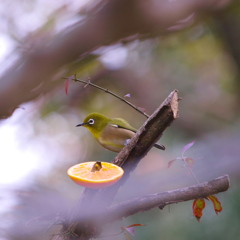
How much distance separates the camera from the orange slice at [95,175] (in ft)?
1.45

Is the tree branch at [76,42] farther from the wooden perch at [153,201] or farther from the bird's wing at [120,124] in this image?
the bird's wing at [120,124]

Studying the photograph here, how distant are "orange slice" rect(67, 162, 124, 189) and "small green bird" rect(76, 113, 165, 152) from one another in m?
0.23

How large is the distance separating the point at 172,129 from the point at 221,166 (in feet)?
2.45

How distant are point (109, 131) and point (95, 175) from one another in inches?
11.9

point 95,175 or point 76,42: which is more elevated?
point 76,42

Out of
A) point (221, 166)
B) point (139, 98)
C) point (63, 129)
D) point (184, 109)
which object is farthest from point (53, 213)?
point (184, 109)

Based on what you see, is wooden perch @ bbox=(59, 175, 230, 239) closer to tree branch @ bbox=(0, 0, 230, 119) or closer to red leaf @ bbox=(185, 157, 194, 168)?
red leaf @ bbox=(185, 157, 194, 168)

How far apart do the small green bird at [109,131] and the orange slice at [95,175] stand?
225 mm

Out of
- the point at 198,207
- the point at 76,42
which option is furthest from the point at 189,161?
the point at 76,42

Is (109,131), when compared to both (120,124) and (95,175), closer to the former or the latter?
(120,124)

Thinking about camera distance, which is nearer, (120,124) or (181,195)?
(181,195)

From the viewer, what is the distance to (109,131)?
0.76 meters

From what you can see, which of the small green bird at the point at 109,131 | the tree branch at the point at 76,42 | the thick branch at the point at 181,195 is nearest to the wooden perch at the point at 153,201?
the thick branch at the point at 181,195

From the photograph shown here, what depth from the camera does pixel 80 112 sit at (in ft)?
3.82
